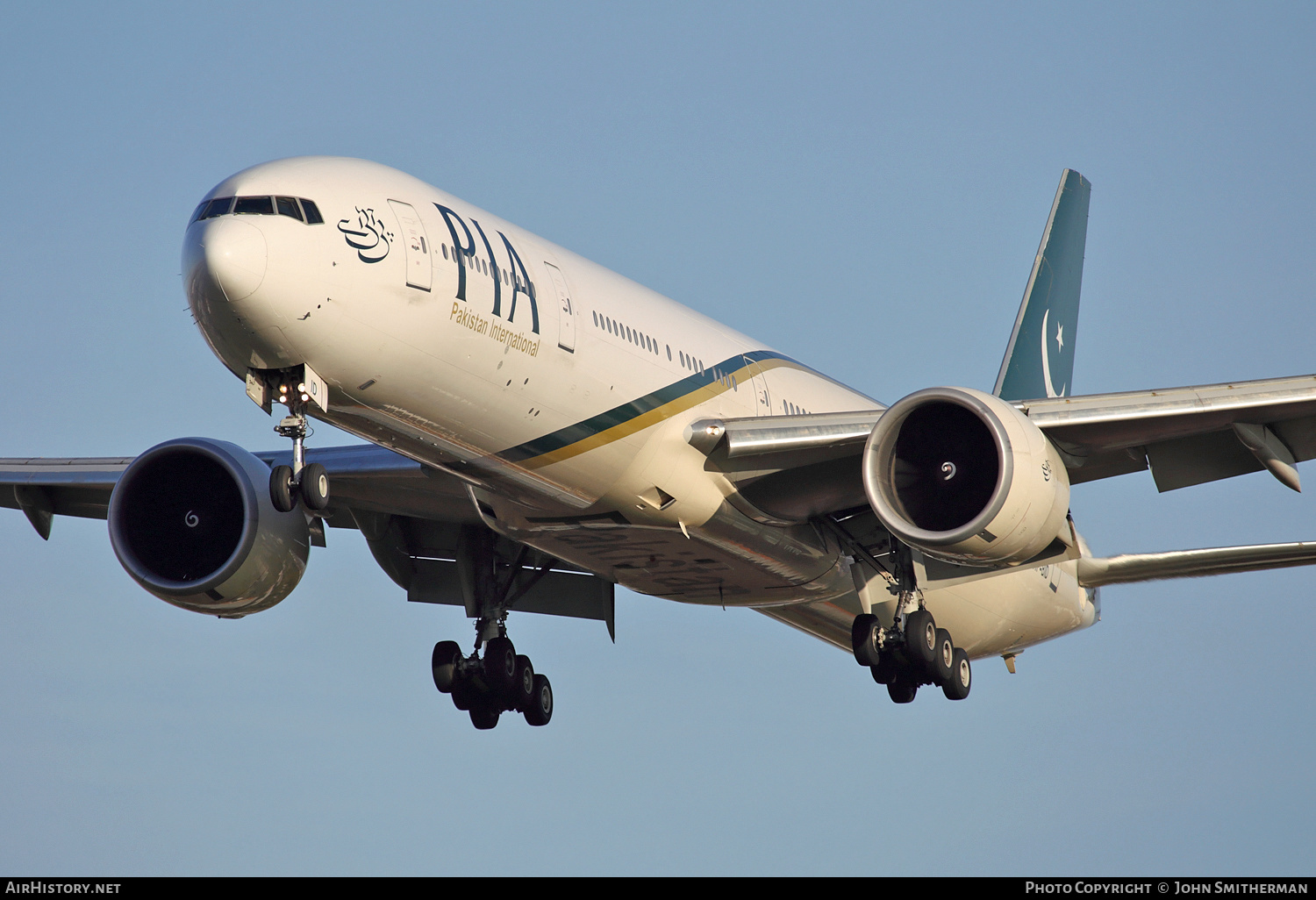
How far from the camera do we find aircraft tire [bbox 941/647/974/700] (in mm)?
26406

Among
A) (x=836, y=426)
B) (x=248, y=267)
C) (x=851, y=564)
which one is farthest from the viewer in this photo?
(x=851, y=564)

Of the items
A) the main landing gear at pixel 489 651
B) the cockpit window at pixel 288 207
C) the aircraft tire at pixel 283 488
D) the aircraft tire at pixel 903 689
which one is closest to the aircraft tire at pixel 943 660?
the aircraft tire at pixel 903 689

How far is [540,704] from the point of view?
1110 inches

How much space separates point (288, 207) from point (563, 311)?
4105mm

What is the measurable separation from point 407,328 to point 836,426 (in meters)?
6.68

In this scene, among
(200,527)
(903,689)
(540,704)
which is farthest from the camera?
(540,704)

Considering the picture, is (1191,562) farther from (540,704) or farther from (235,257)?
(235,257)

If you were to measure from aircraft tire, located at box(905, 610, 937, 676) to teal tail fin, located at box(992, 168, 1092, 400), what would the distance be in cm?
910

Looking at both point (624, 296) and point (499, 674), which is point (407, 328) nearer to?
point (624, 296)

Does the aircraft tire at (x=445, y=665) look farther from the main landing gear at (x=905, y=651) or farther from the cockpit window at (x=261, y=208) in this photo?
the cockpit window at (x=261, y=208)

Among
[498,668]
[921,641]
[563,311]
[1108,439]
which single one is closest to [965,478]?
[1108,439]

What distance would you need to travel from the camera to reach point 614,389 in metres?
21.7
